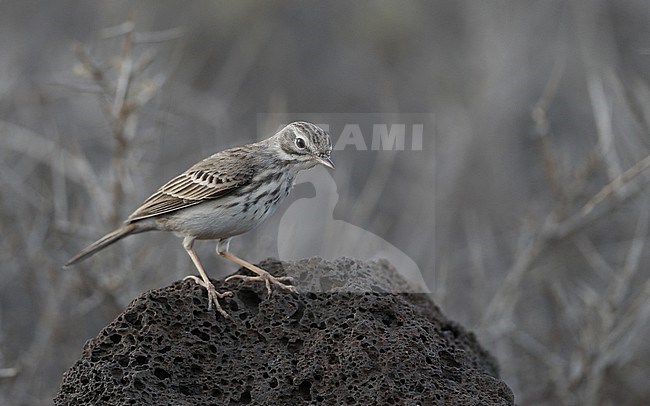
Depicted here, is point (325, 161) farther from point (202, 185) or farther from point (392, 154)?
point (392, 154)

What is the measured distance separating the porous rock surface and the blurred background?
164 centimetres

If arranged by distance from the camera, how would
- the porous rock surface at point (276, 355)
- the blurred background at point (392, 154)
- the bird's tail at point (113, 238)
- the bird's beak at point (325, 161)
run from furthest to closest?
the blurred background at point (392, 154) → the bird's tail at point (113, 238) → the bird's beak at point (325, 161) → the porous rock surface at point (276, 355)

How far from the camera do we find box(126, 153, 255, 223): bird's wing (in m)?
6.86

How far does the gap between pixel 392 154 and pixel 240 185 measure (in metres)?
4.26

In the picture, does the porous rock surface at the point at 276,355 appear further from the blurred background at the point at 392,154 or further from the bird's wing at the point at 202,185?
the blurred background at the point at 392,154

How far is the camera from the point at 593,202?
8875mm

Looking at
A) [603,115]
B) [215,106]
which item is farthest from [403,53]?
[603,115]

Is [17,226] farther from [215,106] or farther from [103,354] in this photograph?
[103,354]

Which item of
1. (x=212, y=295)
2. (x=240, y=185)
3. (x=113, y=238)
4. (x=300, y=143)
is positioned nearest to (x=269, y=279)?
(x=212, y=295)

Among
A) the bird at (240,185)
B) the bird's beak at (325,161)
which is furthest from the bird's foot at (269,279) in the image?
the bird's beak at (325,161)

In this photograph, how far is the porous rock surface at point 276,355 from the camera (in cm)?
557

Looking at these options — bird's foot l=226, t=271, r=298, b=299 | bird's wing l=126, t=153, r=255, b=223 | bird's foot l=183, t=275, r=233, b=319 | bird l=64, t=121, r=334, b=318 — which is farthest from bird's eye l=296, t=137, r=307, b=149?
bird's foot l=183, t=275, r=233, b=319

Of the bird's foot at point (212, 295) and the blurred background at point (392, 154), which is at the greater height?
the blurred background at point (392, 154)

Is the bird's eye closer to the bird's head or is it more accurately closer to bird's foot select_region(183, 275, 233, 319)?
the bird's head
